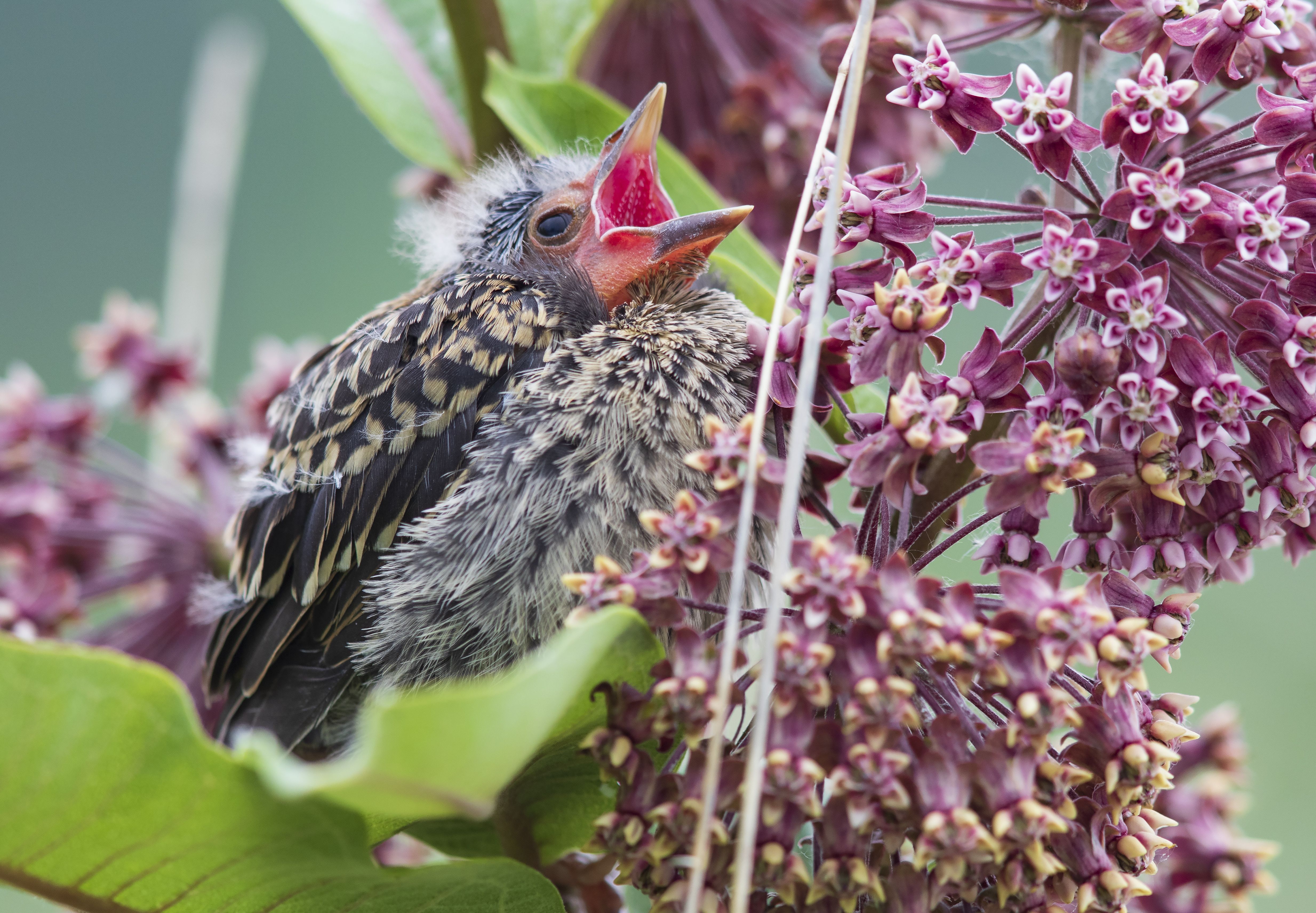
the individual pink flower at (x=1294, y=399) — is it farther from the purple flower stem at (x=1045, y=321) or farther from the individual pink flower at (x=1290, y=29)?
the individual pink flower at (x=1290, y=29)

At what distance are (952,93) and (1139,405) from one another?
25 centimetres

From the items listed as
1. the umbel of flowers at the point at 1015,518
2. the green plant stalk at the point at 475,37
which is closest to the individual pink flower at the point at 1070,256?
the umbel of flowers at the point at 1015,518

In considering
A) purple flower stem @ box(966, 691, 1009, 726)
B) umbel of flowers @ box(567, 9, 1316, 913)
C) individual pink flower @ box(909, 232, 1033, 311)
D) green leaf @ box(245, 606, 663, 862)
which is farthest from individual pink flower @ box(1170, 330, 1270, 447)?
green leaf @ box(245, 606, 663, 862)

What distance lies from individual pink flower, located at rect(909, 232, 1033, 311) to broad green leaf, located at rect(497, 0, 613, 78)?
640mm

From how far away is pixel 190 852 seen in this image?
0.73 m

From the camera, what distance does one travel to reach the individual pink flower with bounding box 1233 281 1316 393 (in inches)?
30.2

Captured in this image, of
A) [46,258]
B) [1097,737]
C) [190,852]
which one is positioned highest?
[46,258]

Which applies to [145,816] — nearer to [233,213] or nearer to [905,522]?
[905,522]

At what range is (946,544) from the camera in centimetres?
82

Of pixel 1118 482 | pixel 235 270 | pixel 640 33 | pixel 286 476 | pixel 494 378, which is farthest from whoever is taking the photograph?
pixel 235 270

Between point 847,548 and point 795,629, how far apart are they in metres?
0.06

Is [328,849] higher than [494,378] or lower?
lower

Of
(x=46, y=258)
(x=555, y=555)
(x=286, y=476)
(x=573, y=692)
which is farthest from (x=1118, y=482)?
(x=46, y=258)

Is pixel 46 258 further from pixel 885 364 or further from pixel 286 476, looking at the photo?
pixel 885 364
